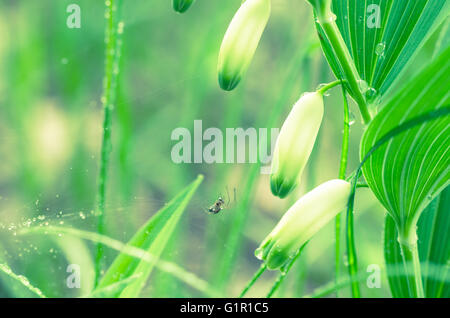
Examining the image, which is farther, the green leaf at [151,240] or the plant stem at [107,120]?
the plant stem at [107,120]

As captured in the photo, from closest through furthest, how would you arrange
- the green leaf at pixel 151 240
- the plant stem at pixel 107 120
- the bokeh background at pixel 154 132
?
the green leaf at pixel 151 240
the plant stem at pixel 107 120
the bokeh background at pixel 154 132

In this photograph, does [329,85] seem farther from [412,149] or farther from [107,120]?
[107,120]

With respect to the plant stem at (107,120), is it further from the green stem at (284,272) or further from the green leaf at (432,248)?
the green leaf at (432,248)

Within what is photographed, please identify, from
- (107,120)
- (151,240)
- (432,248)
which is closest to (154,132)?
(107,120)

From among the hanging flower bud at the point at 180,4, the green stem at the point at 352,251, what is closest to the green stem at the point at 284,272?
the green stem at the point at 352,251

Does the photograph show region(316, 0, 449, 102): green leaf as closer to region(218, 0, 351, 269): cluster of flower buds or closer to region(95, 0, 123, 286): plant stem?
region(218, 0, 351, 269): cluster of flower buds

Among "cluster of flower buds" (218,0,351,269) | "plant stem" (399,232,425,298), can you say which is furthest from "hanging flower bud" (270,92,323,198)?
"plant stem" (399,232,425,298)

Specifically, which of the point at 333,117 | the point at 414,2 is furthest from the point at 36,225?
the point at 333,117
